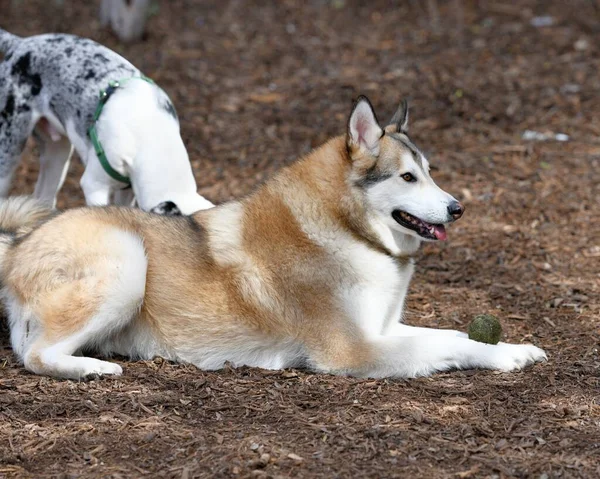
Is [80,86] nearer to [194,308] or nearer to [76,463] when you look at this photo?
[194,308]

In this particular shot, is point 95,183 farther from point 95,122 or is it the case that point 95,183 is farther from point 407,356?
point 407,356

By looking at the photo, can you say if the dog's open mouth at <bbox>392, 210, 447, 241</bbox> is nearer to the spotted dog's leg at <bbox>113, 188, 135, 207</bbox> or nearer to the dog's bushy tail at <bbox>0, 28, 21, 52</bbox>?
the spotted dog's leg at <bbox>113, 188, 135, 207</bbox>

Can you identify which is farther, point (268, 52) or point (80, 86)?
point (268, 52)

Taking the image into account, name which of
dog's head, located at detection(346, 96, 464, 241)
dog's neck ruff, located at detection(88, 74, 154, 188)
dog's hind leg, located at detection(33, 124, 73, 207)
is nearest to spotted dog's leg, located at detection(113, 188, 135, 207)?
dog's neck ruff, located at detection(88, 74, 154, 188)

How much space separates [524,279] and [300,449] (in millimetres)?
2936

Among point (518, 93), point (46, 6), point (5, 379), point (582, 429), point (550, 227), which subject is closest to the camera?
point (582, 429)

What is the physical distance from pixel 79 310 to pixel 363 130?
1740 mm

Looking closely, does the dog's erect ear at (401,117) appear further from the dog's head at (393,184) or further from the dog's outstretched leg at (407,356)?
the dog's outstretched leg at (407,356)

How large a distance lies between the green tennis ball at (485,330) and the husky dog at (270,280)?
11 centimetres

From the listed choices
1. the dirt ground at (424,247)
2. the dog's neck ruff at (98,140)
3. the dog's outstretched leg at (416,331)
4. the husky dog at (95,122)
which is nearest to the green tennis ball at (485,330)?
the dog's outstretched leg at (416,331)

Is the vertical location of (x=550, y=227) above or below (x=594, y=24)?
below

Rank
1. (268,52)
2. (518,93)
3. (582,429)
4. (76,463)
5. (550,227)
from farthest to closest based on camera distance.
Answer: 1. (268,52)
2. (518,93)
3. (550,227)
4. (582,429)
5. (76,463)

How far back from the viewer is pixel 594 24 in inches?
A: 468

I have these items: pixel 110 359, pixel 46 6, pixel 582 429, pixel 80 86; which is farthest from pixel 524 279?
pixel 46 6
